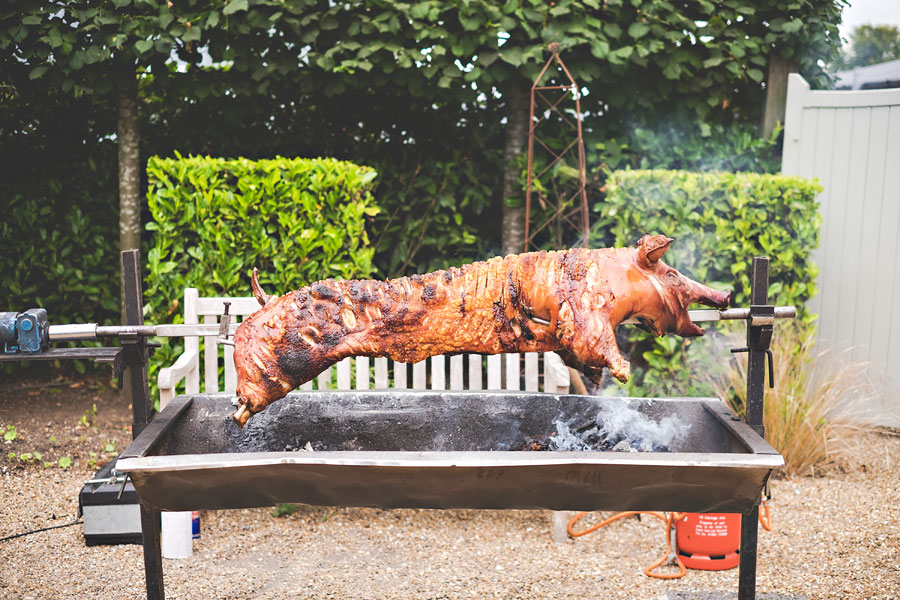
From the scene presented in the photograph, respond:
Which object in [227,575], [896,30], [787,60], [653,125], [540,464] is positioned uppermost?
[896,30]

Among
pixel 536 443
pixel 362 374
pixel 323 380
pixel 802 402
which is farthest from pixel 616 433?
pixel 802 402

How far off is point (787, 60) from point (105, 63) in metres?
4.65

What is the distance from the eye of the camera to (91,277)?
18.5 ft

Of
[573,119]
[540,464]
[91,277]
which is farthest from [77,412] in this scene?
[540,464]

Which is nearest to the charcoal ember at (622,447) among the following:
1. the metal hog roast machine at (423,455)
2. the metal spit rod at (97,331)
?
the metal hog roast machine at (423,455)

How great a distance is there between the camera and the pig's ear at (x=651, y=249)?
98.4 inches

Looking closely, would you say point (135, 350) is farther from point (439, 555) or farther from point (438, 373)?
point (439, 555)

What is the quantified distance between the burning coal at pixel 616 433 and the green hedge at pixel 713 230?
191 cm

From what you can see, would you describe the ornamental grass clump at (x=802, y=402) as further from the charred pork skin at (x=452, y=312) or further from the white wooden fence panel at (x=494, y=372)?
the charred pork skin at (x=452, y=312)

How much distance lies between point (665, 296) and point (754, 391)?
0.54 m

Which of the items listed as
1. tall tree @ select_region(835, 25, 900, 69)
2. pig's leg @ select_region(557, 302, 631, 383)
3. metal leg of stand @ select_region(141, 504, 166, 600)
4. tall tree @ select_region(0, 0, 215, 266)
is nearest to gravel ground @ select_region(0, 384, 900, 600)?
metal leg of stand @ select_region(141, 504, 166, 600)

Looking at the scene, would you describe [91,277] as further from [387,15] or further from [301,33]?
[387,15]

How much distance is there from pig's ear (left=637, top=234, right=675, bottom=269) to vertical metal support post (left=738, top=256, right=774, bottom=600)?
0.37 metres

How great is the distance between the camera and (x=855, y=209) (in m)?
5.43
